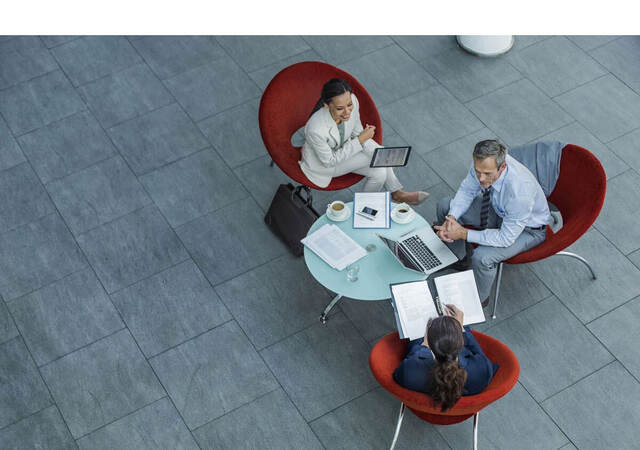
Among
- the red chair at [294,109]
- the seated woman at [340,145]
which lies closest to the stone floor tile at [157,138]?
the red chair at [294,109]

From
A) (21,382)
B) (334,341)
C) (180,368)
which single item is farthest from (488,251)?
(21,382)

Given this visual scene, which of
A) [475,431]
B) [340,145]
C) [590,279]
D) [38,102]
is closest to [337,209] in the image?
[340,145]

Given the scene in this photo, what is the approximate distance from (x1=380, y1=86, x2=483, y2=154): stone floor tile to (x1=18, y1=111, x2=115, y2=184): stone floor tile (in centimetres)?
201

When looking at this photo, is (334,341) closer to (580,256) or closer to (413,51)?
(580,256)

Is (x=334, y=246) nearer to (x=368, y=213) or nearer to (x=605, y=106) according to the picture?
(x=368, y=213)

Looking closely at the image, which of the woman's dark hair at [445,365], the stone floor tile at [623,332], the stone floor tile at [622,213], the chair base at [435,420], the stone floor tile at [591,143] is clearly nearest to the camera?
the woman's dark hair at [445,365]

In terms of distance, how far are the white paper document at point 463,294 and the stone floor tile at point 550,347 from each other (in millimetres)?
550

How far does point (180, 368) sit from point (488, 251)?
177cm

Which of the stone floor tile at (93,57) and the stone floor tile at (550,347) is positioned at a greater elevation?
the stone floor tile at (93,57)

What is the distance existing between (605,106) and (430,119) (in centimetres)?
124

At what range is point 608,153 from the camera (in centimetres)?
478

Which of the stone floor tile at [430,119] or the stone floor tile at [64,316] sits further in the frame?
the stone floor tile at [430,119]

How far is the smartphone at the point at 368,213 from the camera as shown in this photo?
3.88 meters

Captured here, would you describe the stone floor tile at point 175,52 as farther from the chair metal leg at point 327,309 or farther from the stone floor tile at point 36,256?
the chair metal leg at point 327,309
